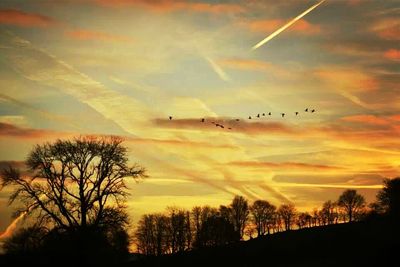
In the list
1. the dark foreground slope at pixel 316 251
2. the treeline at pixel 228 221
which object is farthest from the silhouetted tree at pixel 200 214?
the dark foreground slope at pixel 316 251

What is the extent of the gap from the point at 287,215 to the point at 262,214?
1264 centimetres

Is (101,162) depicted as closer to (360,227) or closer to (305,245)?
(305,245)

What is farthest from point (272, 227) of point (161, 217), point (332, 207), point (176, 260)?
point (176, 260)

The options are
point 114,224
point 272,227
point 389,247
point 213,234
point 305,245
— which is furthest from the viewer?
point 272,227

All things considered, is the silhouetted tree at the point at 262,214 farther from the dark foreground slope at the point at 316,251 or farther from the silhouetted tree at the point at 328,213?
the dark foreground slope at the point at 316,251

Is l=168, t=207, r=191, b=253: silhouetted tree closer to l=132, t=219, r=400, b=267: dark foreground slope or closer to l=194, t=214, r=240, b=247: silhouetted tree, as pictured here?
l=194, t=214, r=240, b=247: silhouetted tree

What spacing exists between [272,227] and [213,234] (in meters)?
35.7

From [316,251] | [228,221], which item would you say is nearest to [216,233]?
[228,221]

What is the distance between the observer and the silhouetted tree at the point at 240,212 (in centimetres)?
12681

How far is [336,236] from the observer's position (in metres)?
56.8

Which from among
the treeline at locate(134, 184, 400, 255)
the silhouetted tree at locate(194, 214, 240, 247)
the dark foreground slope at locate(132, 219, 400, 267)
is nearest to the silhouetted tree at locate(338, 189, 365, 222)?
the treeline at locate(134, 184, 400, 255)

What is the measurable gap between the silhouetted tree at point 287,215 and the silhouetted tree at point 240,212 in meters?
17.8

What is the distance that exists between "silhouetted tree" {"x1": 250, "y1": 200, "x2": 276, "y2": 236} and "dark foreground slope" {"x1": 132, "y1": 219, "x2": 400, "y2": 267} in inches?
2843

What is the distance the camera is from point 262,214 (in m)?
136
